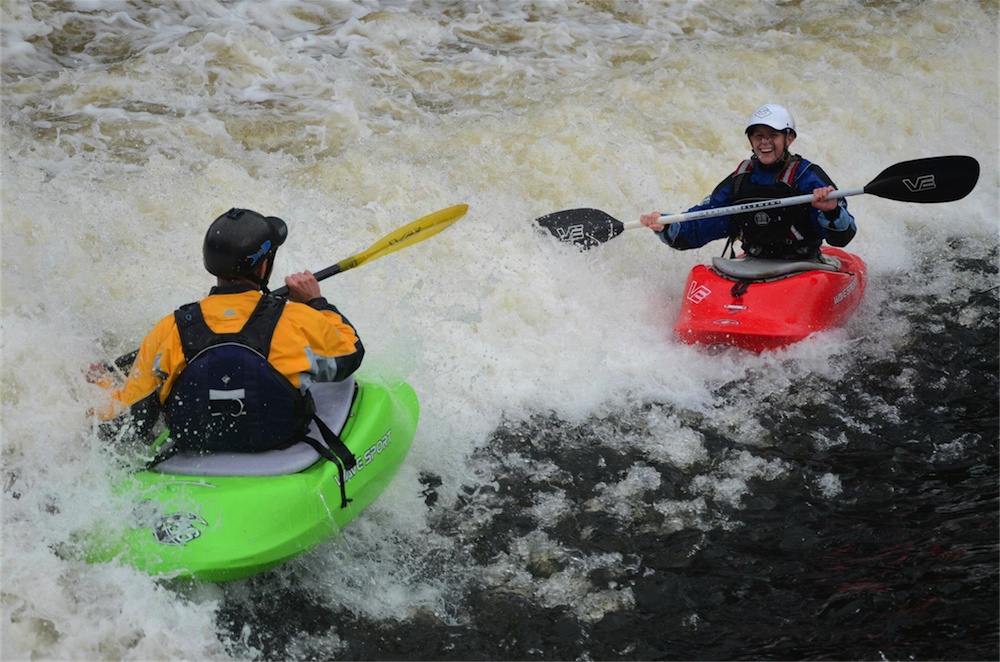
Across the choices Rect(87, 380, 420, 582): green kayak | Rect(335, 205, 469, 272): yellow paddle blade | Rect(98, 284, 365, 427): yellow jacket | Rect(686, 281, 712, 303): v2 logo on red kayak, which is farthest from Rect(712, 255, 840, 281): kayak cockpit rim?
Rect(98, 284, 365, 427): yellow jacket

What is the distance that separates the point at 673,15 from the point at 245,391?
8.12 m

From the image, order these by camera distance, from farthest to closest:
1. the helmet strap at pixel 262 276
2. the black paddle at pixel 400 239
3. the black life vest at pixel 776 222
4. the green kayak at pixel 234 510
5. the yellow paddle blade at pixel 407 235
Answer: the black life vest at pixel 776 222
the yellow paddle blade at pixel 407 235
the black paddle at pixel 400 239
the helmet strap at pixel 262 276
the green kayak at pixel 234 510

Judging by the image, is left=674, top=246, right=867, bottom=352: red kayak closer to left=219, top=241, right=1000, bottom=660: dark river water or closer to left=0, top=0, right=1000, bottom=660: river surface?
left=0, top=0, right=1000, bottom=660: river surface

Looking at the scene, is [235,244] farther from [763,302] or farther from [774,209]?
[774,209]

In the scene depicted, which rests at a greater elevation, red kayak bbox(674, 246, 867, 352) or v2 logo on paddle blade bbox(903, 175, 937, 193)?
v2 logo on paddle blade bbox(903, 175, 937, 193)

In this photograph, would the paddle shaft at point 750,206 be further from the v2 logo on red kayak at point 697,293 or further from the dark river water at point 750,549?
the dark river water at point 750,549

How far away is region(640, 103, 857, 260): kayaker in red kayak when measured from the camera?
18.0ft

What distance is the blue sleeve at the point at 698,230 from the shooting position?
589cm

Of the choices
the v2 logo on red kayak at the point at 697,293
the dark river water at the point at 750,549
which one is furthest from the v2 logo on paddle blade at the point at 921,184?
the v2 logo on red kayak at the point at 697,293

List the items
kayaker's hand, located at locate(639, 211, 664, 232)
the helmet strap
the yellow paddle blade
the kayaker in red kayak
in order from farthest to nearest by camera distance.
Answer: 1. kayaker's hand, located at locate(639, 211, 664, 232)
2. the kayaker in red kayak
3. the yellow paddle blade
4. the helmet strap

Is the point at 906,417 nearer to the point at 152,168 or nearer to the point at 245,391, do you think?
the point at 245,391

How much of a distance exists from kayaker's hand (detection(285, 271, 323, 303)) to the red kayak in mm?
2349

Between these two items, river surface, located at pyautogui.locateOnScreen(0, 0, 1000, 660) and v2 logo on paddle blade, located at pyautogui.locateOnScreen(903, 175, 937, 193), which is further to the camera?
v2 logo on paddle blade, located at pyautogui.locateOnScreen(903, 175, 937, 193)

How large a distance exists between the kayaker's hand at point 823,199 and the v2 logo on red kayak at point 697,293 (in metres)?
0.75
